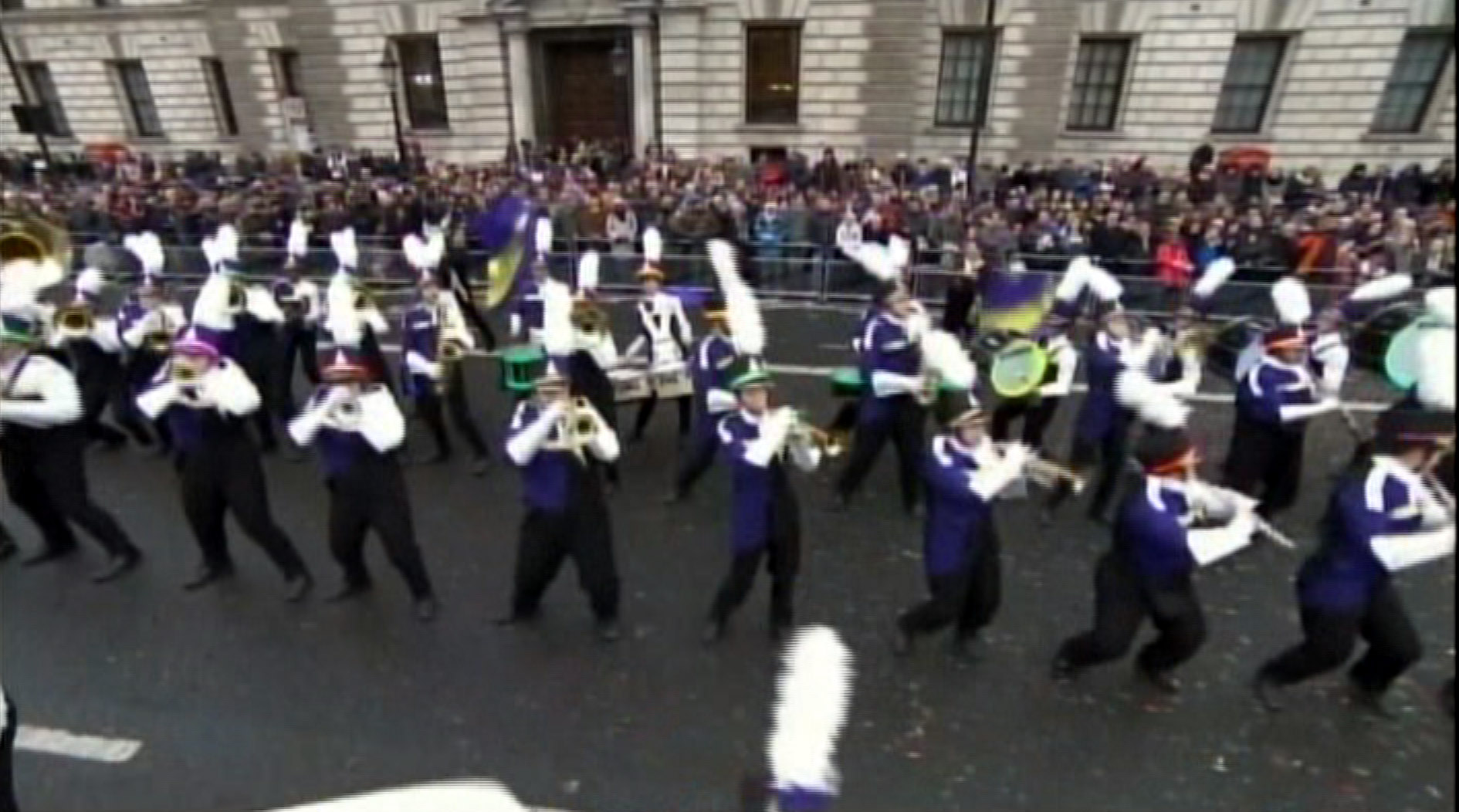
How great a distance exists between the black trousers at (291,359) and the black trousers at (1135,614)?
6.73m

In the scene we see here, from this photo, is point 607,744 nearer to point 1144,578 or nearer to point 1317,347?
point 1144,578

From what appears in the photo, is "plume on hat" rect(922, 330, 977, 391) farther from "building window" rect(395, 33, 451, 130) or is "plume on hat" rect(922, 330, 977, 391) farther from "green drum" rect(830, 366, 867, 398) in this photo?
"building window" rect(395, 33, 451, 130)

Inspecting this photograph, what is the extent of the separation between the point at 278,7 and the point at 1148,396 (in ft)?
93.2

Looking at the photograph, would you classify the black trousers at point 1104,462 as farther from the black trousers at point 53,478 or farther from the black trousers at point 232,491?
the black trousers at point 53,478

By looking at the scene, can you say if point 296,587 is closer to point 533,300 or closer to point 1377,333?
point 533,300

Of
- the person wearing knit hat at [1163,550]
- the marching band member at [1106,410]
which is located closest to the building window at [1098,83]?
the marching band member at [1106,410]

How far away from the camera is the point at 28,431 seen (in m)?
5.71

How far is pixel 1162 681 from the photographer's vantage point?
4.64 meters

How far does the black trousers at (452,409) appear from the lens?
7617mm

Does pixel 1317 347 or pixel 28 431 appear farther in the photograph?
pixel 1317 347

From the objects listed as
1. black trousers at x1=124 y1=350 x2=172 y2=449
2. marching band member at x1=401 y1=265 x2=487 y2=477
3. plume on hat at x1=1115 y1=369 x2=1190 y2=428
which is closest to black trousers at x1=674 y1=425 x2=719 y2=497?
marching band member at x1=401 y1=265 x2=487 y2=477

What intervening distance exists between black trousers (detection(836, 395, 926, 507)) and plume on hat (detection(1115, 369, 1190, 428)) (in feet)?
5.04

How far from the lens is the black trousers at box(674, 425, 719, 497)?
21.9ft

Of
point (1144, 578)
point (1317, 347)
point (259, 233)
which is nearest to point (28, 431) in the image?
point (1144, 578)
